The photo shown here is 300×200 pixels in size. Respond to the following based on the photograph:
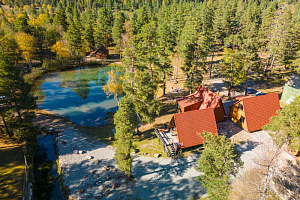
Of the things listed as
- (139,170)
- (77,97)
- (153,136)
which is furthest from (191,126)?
(77,97)

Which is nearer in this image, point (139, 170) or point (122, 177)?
point (122, 177)

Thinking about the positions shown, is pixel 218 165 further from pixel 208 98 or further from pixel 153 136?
pixel 208 98

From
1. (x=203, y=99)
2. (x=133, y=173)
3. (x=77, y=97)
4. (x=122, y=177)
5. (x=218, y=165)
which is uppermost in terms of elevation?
(x=218, y=165)

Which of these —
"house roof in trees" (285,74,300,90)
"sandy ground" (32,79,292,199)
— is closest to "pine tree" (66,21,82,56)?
"sandy ground" (32,79,292,199)

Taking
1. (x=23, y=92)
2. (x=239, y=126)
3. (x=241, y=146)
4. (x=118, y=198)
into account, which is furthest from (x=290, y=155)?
(x=23, y=92)

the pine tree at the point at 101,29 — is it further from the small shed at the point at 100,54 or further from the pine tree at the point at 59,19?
the pine tree at the point at 59,19

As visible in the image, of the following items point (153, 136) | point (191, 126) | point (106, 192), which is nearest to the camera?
point (106, 192)

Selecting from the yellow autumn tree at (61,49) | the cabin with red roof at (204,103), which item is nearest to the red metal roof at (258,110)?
the cabin with red roof at (204,103)

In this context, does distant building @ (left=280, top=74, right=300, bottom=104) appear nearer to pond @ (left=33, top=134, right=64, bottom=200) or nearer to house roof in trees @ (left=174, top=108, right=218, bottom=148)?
house roof in trees @ (left=174, top=108, right=218, bottom=148)

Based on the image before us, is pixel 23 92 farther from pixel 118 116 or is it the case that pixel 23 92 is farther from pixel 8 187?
pixel 118 116
